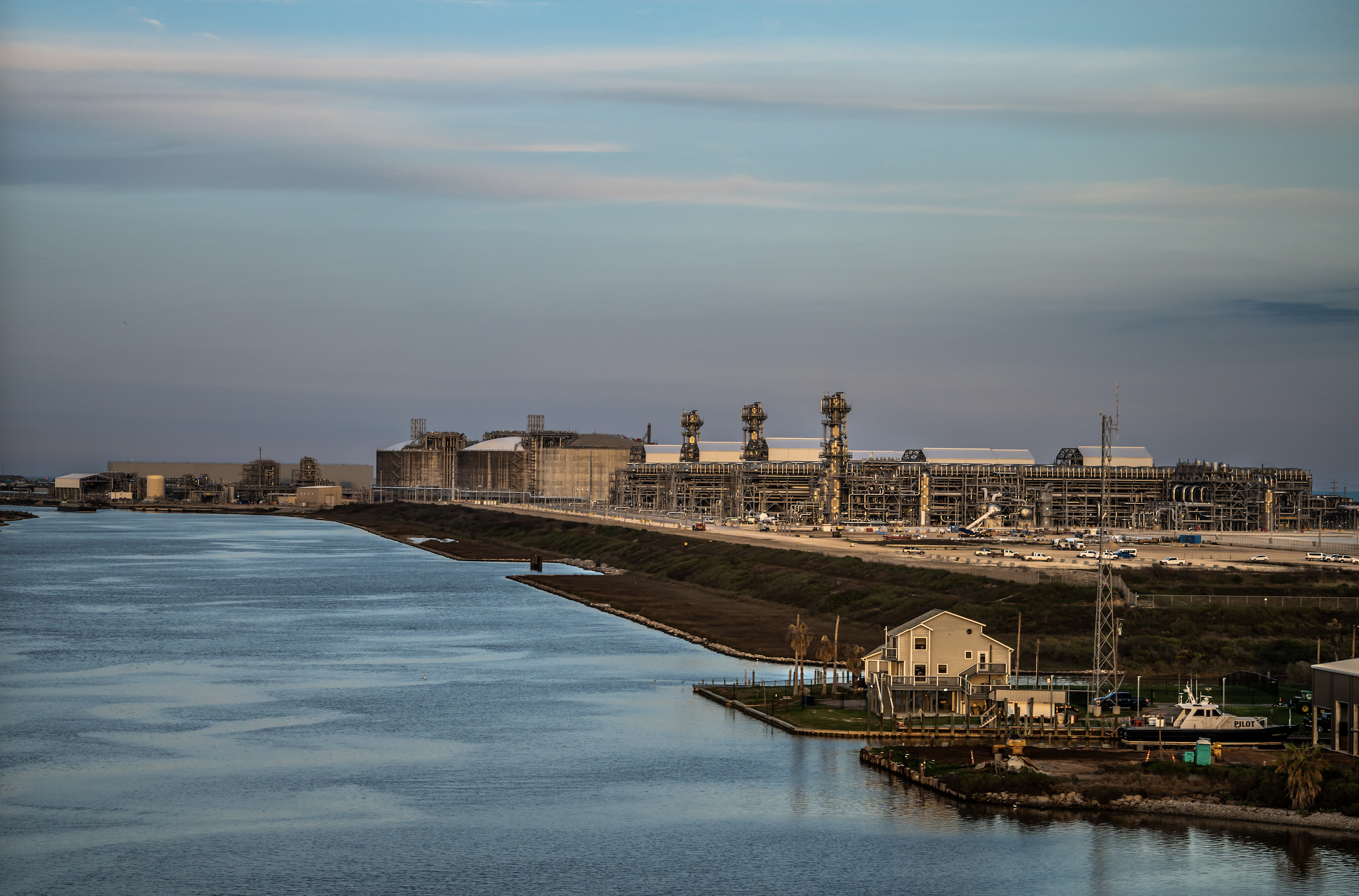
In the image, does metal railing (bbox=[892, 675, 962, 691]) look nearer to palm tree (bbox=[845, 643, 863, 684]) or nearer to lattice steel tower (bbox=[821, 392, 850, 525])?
palm tree (bbox=[845, 643, 863, 684])

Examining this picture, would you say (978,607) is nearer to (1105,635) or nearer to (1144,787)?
(1105,635)

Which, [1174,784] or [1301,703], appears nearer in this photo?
[1174,784]

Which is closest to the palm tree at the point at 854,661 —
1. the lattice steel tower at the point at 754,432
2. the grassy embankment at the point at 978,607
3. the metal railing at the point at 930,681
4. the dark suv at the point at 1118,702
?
the grassy embankment at the point at 978,607

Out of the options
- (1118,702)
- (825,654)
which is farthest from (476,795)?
(825,654)

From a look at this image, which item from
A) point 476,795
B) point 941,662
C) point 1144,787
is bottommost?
point 476,795

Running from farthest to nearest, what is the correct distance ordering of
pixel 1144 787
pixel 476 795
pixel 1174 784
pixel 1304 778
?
pixel 476 795 → pixel 1174 784 → pixel 1144 787 → pixel 1304 778

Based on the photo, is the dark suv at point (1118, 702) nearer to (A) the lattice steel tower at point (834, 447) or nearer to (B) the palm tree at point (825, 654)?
(B) the palm tree at point (825, 654)

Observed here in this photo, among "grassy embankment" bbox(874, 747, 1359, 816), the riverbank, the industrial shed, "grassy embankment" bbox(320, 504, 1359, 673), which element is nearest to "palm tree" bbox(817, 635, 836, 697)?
"grassy embankment" bbox(320, 504, 1359, 673)

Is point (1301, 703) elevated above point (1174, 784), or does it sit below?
above
